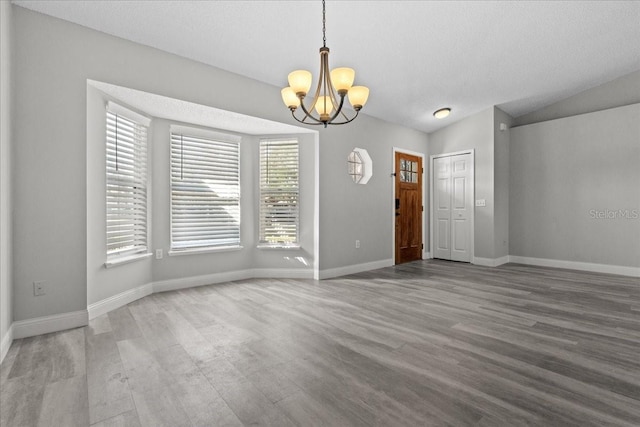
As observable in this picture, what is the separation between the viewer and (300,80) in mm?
2525

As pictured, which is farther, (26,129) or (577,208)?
(577,208)

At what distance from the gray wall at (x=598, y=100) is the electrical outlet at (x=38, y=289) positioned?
7.87 m

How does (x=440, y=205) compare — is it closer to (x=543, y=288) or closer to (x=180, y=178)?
(x=543, y=288)

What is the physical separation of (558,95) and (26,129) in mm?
7478

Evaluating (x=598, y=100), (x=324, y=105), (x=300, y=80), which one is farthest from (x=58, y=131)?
(x=598, y=100)

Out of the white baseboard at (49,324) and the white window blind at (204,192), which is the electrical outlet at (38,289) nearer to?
the white baseboard at (49,324)

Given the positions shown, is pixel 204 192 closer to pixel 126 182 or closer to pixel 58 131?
pixel 126 182

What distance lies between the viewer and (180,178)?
13.9ft

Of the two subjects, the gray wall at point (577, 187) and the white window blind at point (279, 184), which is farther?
the gray wall at point (577, 187)

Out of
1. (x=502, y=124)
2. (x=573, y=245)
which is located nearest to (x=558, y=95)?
(x=502, y=124)

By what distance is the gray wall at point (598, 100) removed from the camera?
16.9ft

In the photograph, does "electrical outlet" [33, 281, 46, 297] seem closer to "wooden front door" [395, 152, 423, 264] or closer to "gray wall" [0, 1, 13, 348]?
"gray wall" [0, 1, 13, 348]

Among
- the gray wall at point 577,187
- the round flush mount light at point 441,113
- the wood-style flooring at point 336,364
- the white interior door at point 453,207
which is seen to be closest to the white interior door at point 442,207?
the white interior door at point 453,207

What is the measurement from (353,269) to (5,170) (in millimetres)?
4281
